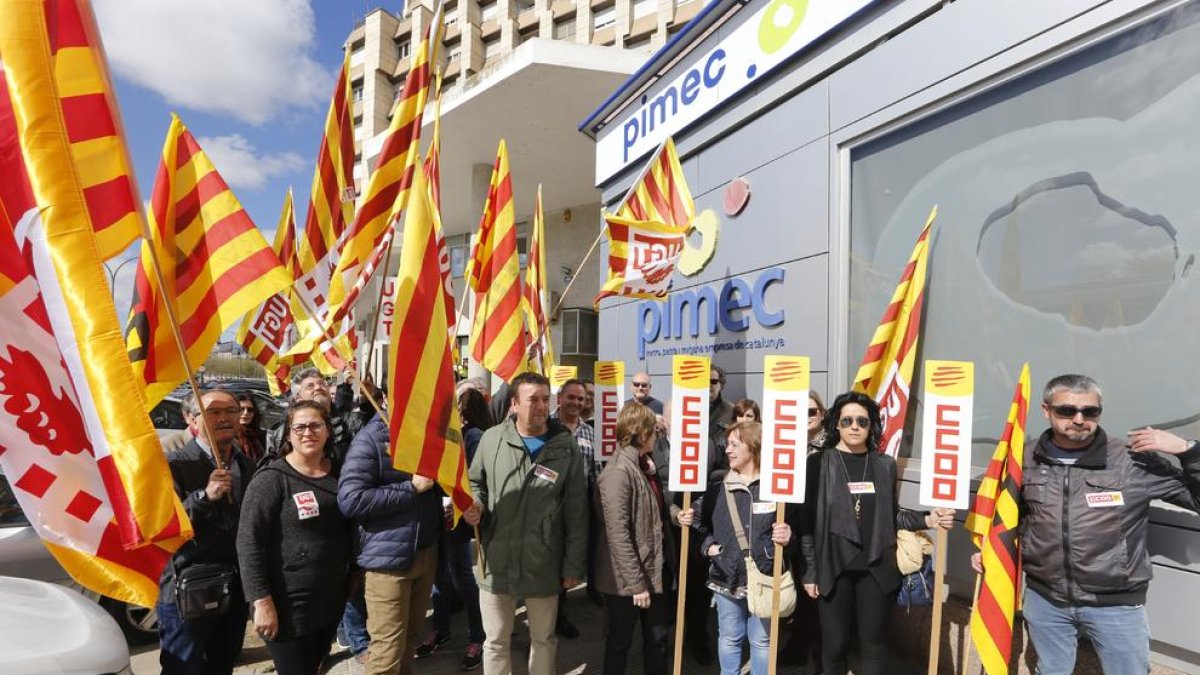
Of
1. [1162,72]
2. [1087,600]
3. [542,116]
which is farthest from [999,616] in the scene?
[542,116]

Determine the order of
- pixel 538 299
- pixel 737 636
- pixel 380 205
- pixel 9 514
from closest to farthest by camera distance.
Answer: pixel 737 636
pixel 9 514
pixel 380 205
pixel 538 299

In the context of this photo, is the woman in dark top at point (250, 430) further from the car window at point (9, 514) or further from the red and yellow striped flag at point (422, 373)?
the red and yellow striped flag at point (422, 373)

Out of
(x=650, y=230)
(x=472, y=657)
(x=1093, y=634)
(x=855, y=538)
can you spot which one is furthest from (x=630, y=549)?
(x=650, y=230)

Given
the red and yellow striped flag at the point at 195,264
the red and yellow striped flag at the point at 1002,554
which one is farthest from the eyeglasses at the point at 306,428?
the red and yellow striped flag at the point at 1002,554

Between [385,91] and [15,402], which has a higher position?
[385,91]

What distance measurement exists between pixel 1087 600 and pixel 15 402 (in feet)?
14.2

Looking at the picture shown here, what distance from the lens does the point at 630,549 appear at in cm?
336

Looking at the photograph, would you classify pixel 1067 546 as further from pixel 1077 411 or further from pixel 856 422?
pixel 856 422

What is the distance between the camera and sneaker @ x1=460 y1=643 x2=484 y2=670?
4.13 meters

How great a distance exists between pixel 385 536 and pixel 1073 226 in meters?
4.50

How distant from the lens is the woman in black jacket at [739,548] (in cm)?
337

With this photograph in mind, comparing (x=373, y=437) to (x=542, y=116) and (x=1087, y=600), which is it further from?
(x=542, y=116)

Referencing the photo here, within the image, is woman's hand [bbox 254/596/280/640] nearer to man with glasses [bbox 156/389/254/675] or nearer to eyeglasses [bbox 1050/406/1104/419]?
man with glasses [bbox 156/389/254/675]

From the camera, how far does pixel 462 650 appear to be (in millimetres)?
4383
